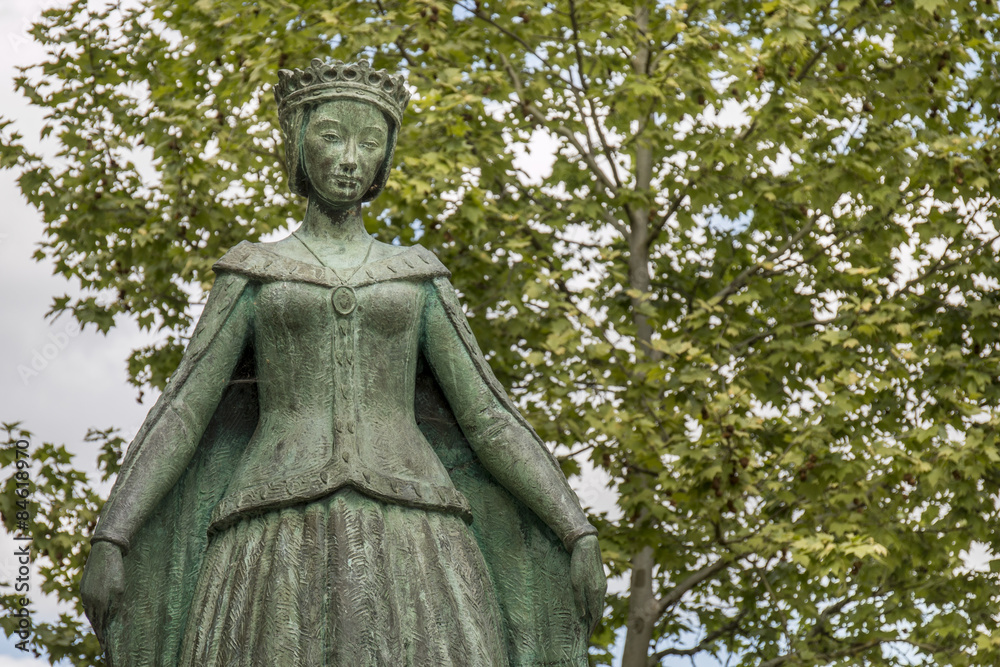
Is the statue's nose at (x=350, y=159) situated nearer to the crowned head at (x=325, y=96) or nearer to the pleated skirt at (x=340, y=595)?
the crowned head at (x=325, y=96)

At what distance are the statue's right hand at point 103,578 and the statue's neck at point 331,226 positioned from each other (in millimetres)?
1164

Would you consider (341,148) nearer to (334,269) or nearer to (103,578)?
(334,269)

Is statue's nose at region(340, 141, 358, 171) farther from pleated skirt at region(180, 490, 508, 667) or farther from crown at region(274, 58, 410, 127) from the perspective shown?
pleated skirt at region(180, 490, 508, 667)

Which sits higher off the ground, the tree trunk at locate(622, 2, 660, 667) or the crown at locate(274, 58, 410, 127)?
the tree trunk at locate(622, 2, 660, 667)

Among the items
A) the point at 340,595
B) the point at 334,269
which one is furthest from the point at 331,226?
the point at 340,595

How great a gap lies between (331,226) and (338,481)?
3.01ft

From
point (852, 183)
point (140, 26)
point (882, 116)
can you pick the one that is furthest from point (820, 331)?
point (140, 26)

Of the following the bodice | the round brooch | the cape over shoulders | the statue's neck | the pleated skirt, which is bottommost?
the pleated skirt

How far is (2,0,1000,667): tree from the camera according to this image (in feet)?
38.1

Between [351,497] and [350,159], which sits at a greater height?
[350,159]

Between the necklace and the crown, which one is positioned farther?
the crown

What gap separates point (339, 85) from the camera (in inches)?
198

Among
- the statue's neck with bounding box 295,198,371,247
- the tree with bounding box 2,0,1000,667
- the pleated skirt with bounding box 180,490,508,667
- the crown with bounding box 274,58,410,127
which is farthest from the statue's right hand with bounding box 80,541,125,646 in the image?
the tree with bounding box 2,0,1000,667

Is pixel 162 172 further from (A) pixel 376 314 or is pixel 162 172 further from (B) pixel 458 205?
(A) pixel 376 314
